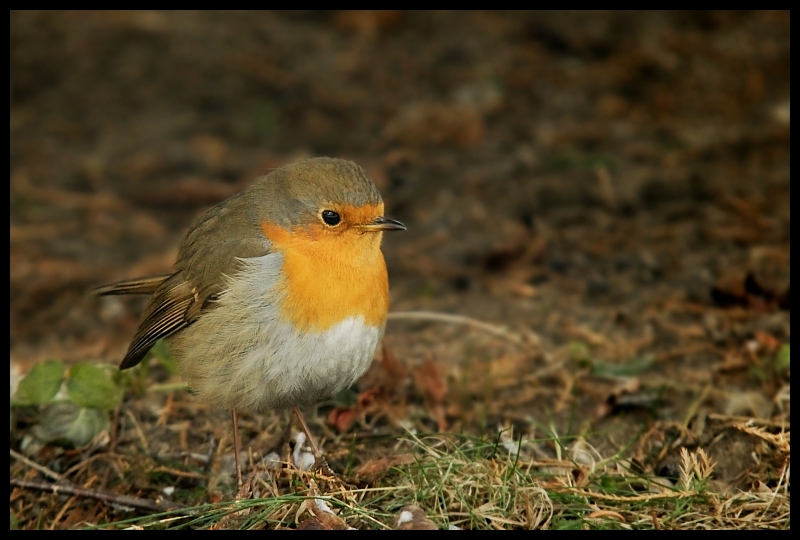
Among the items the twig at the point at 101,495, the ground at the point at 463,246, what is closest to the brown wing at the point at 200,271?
the ground at the point at 463,246

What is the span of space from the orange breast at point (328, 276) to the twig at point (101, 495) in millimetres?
926

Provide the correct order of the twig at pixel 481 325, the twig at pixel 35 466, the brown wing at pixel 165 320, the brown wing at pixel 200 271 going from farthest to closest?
the twig at pixel 481 325 → the twig at pixel 35 466 → the brown wing at pixel 165 320 → the brown wing at pixel 200 271

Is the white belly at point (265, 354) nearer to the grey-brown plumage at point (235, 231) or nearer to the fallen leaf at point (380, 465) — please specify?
the grey-brown plumage at point (235, 231)

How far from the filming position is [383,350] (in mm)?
4762

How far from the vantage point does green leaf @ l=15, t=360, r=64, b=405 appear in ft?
14.4

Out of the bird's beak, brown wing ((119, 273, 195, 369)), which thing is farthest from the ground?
the bird's beak

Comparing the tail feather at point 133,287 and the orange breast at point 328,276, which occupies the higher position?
the orange breast at point 328,276

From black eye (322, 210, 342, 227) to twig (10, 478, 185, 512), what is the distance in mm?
1313

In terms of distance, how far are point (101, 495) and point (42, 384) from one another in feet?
2.13

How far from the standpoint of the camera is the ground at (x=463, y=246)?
3998mm

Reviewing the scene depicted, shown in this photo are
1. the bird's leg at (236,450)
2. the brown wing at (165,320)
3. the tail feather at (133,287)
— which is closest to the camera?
the bird's leg at (236,450)

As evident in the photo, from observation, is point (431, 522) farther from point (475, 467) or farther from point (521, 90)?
point (521, 90)

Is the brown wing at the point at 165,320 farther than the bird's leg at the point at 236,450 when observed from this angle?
Yes

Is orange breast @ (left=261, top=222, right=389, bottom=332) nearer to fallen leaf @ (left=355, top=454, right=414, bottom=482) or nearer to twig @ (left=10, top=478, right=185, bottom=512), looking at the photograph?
fallen leaf @ (left=355, top=454, right=414, bottom=482)
